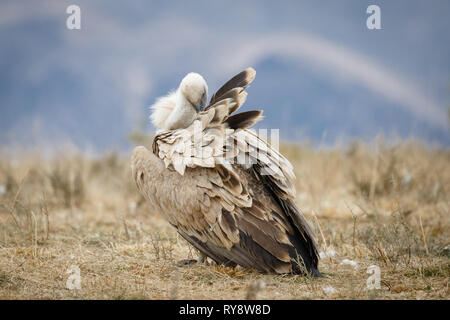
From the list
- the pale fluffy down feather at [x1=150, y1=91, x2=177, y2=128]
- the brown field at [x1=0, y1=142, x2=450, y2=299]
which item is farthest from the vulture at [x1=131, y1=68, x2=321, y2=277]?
the pale fluffy down feather at [x1=150, y1=91, x2=177, y2=128]

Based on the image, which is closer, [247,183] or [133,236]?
[247,183]

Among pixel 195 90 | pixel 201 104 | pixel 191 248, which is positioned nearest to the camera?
pixel 195 90

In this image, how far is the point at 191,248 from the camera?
18.8 feet

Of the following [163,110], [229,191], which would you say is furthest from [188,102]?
[229,191]

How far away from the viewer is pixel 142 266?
488 cm

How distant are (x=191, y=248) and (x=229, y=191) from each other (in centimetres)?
160

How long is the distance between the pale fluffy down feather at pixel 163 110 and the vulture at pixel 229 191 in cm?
65

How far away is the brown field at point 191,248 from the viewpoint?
4.19 meters

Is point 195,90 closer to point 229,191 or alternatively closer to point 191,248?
point 229,191

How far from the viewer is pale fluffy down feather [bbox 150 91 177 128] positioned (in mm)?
5578

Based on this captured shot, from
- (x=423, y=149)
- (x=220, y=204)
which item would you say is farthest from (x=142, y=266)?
(x=423, y=149)

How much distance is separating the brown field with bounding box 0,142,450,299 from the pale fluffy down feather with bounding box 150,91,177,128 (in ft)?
4.14
